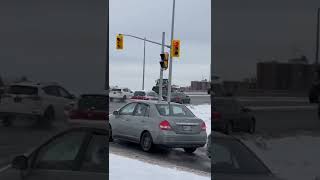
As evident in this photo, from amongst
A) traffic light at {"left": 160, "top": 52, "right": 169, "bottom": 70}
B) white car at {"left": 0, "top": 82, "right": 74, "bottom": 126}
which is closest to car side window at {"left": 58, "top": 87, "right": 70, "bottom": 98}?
white car at {"left": 0, "top": 82, "right": 74, "bottom": 126}

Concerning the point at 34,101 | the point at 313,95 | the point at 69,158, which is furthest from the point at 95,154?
the point at 313,95

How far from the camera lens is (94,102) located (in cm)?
524

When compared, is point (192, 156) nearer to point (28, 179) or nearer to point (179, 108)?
point (179, 108)

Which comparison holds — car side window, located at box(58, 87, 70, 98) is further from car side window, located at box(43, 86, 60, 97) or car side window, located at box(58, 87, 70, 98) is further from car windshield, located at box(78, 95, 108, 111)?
car windshield, located at box(78, 95, 108, 111)

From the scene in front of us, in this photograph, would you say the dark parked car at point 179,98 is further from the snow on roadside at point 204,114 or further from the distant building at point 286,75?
the distant building at point 286,75

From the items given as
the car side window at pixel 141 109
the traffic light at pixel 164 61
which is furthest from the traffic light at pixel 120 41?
the car side window at pixel 141 109

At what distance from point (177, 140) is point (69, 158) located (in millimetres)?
7753

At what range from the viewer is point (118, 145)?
13719mm

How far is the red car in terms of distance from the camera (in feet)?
17.0

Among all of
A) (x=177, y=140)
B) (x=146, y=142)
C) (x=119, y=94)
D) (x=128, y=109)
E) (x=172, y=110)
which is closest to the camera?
(x=177, y=140)

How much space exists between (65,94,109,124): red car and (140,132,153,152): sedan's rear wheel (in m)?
7.76

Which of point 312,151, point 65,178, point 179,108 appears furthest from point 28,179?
point 179,108

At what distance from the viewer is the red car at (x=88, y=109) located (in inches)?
203

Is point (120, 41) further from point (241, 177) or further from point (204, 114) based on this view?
point (241, 177)
